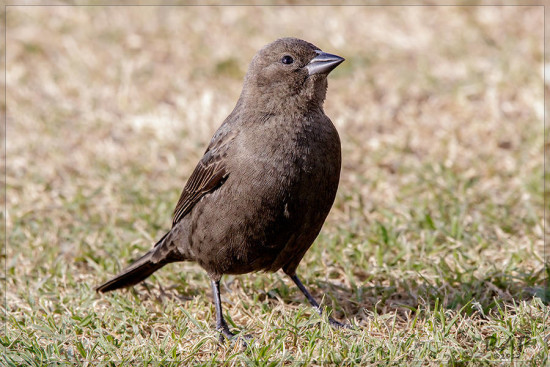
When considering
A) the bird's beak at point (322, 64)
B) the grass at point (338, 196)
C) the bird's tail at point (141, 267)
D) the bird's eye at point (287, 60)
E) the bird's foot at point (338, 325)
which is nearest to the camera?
the grass at point (338, 196)

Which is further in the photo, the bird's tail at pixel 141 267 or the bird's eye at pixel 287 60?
the bird's tail at pixel 141 267

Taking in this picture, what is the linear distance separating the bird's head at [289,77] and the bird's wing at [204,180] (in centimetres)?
40

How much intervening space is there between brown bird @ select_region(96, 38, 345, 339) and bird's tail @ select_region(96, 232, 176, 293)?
71 mm

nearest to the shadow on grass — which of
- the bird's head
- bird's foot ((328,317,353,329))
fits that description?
bird's foot ((328,317,353,329))

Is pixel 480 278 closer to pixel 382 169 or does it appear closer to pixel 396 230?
pixel 396 230

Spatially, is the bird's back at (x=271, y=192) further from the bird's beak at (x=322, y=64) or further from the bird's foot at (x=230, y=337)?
the bird's foot at (x=230, y=337)

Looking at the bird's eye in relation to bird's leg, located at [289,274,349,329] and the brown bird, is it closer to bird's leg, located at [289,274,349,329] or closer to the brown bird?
the brown bird

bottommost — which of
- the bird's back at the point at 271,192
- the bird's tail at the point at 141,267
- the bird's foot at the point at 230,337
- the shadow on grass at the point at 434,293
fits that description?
the shadow on grass at the point at 434,293

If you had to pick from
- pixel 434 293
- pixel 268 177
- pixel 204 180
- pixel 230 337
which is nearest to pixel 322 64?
pixel 268 177

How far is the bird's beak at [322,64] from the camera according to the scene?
4234 mm

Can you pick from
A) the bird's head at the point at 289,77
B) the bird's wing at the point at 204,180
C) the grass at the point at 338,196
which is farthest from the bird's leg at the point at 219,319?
the bird's head at the point at 289,77

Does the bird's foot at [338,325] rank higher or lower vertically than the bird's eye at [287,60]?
lower

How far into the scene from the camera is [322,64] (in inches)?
168

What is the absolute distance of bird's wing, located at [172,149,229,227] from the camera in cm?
425
